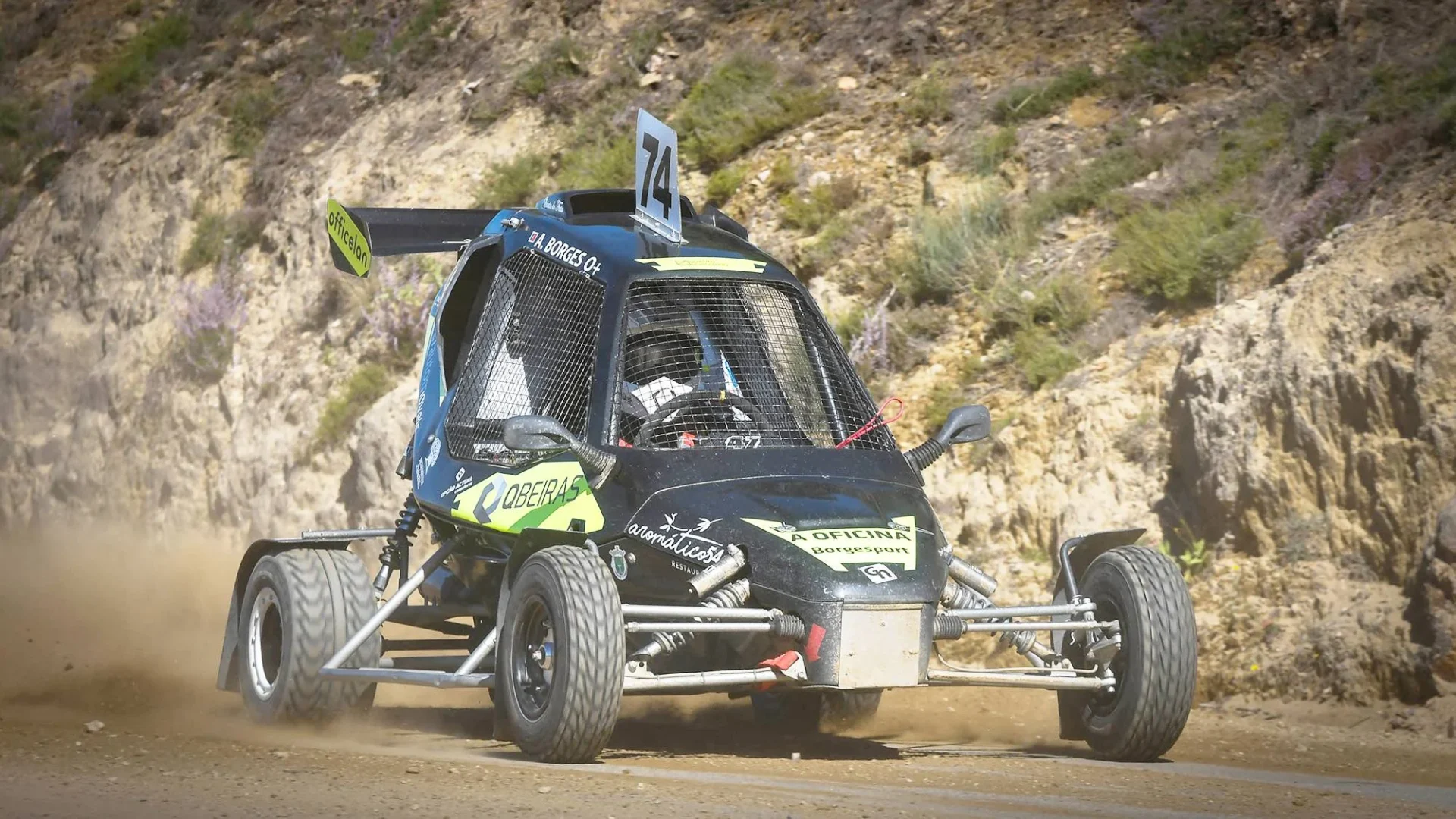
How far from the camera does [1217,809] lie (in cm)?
623

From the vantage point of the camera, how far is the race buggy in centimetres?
710

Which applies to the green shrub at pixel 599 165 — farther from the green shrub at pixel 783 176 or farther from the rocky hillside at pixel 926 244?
the green shrub at pixel 783 176

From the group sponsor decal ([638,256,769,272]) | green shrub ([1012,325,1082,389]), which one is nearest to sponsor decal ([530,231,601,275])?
sponsor decal ([638,256,769,272])

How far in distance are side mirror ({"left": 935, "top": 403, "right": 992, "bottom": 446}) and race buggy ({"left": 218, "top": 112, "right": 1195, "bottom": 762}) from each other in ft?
0.04

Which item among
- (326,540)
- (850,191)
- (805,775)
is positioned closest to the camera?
(805,775)

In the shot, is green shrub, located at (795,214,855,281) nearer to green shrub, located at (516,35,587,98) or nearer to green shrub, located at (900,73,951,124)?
green shrub, located at (900,73,951,124)

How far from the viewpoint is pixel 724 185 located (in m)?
17.5

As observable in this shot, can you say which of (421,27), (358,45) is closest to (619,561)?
(421,27)

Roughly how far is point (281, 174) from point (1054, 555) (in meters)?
13.2

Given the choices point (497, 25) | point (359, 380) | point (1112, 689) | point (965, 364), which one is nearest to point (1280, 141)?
point (965, 364)

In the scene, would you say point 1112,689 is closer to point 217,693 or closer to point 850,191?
point 217,693

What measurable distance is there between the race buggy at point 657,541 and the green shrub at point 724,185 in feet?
25.2

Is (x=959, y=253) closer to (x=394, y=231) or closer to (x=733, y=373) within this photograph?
(x=394, y=231)

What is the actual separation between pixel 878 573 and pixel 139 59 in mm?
22401
